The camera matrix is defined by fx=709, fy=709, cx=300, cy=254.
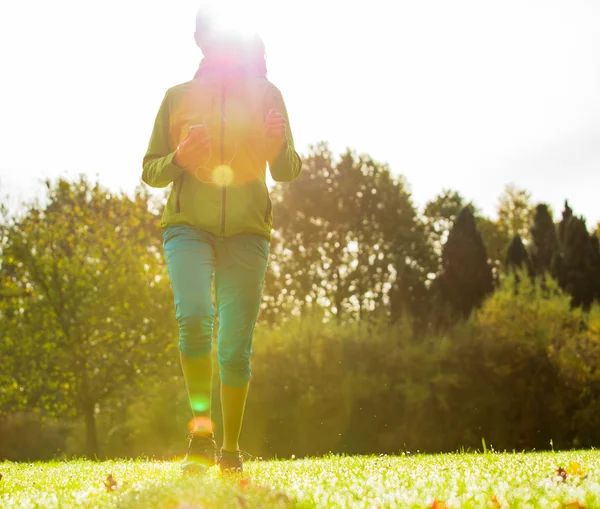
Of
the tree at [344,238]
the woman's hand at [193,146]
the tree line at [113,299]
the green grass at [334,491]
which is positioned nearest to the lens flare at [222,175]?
the woman's hand at [193,146]

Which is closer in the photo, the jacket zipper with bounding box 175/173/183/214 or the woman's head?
the jacket zipper with bounding box 175/173/183/214

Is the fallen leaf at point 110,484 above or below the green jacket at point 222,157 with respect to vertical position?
below

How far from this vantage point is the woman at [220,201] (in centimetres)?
424

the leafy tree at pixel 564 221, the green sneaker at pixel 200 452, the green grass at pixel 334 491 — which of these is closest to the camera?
the green grass at pixel 334 491

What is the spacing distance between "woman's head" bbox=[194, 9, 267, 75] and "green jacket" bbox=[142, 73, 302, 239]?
0.11 meters

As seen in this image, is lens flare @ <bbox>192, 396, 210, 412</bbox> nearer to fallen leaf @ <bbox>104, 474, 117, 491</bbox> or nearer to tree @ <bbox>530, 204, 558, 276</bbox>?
fallen leaf @ <bbox>104, 474, 117, 491</bbox>

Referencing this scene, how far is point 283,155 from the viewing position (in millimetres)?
4625

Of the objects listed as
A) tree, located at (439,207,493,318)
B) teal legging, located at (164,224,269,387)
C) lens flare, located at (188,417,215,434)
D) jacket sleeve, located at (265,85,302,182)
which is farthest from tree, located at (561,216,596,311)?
lens flare, located at (188,417,215,434)


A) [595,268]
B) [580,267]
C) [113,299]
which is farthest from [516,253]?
[113,299]

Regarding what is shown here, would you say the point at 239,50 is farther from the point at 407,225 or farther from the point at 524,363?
the point at 407,225

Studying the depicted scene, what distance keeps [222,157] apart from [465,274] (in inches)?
1212

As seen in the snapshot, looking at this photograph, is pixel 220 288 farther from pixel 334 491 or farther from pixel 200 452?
pixel 334 491

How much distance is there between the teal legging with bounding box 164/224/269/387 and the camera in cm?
422

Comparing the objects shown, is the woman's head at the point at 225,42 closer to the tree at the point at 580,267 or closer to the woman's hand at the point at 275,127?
the woman's hand at the point at 275,127
